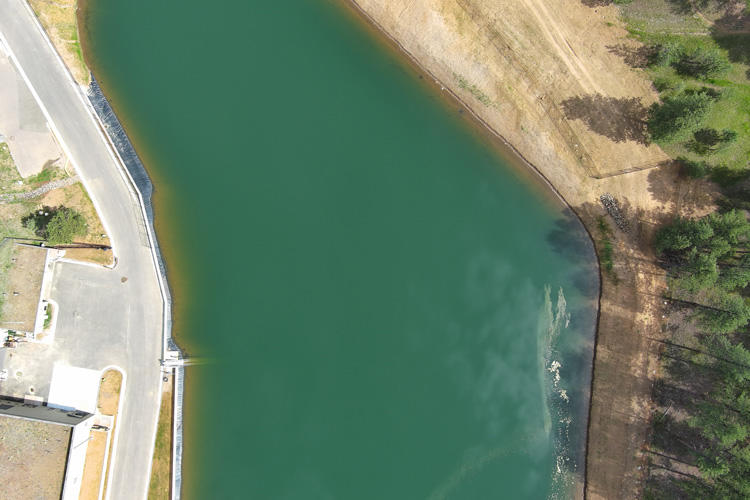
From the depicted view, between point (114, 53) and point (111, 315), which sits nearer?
point (111, 315)

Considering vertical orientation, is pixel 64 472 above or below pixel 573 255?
below

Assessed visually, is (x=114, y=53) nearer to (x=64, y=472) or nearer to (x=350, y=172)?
(x=350, y=172)

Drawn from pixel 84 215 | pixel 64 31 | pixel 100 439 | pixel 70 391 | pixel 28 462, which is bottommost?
pixel 28 462

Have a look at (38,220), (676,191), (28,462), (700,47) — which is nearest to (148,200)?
(38,220)

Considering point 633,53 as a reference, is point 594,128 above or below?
below

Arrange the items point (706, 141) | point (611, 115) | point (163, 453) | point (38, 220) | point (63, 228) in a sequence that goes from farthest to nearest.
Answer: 1. point (611, 115)
2. point (706, 141)
3. point (163, 453)
4. point (38, 220)
5. point (63, 228)

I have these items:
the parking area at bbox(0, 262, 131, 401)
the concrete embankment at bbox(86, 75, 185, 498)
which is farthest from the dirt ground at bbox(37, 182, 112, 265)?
the concrete embankment at bbox(86, 75, 185, 498)

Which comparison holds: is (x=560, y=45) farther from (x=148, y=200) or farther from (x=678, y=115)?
(x=148, y=200)

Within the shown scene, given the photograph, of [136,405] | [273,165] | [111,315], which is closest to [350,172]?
[273,165]

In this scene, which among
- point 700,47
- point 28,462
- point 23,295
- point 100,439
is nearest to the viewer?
point 28,462
